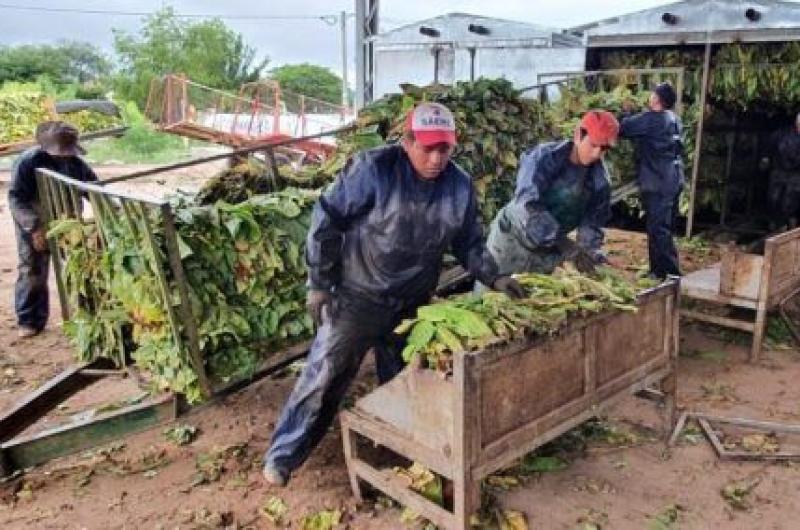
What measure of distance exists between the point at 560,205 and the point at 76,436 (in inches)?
126

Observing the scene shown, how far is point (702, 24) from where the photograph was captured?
29.4ft

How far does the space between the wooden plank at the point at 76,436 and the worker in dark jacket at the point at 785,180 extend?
8214mm

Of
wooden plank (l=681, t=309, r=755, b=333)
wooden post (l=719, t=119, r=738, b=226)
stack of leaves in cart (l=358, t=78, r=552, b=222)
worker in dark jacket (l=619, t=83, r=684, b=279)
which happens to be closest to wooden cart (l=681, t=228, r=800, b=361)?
wooden plank (l=681, t=309, r=755, b=333)

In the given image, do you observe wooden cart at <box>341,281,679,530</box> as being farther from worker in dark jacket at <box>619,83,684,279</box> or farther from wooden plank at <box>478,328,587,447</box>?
worker in dark jacket at <box>619,83,684,279</box>

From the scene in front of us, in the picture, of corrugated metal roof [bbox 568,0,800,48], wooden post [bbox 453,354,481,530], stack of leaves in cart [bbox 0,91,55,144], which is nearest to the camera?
wooden post [bbox 453,354,481,530]

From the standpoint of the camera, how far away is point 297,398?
3.82 metres

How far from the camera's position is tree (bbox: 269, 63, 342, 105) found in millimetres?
61812

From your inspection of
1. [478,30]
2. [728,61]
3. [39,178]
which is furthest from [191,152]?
[39,178]

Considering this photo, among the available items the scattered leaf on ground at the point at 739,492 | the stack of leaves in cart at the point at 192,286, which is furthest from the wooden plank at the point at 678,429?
the stack of leaves in cart at the point at 192,286

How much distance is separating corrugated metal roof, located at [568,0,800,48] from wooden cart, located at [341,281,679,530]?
6073 mm

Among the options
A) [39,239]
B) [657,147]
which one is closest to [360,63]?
[657,147]

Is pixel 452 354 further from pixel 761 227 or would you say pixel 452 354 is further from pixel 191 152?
pixel 191 152

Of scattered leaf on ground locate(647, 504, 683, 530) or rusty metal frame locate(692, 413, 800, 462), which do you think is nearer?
scattered leaf on ground locate(647, 504, 683, 530)

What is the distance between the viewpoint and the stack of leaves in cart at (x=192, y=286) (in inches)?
150
